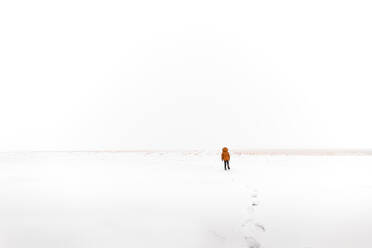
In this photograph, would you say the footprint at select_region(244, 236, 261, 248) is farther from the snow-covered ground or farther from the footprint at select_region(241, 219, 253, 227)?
the footprint at select_region(241, 219, 253, 227)

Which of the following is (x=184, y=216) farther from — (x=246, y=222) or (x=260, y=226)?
(x=260, y=226)

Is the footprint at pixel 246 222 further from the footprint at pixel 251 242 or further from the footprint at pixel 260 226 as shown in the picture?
the footprint at pixel 251 242

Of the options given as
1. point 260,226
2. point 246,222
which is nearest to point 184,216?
point 246,222

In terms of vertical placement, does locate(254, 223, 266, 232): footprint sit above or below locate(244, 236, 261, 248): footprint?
below

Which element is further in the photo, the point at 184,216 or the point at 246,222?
the point at 184,216

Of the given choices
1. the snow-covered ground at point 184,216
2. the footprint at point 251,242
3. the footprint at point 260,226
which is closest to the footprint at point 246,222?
the snow-covered ground at point 184,216

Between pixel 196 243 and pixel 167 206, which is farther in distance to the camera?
pixel 167 206

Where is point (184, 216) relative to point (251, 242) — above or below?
below

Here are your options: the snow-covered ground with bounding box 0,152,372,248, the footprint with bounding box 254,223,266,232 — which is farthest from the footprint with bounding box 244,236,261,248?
the footprint with bounding box 254,223,266,232

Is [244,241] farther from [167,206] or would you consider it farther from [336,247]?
[167,206]

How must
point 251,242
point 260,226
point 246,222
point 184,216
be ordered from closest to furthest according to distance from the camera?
point 251,242 → point 260,226 → point 246,222 → point 184,216

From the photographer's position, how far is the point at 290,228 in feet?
18.2

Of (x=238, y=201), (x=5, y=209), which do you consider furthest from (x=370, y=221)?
(x=5, y=209)

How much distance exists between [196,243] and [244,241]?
1.02 meters
